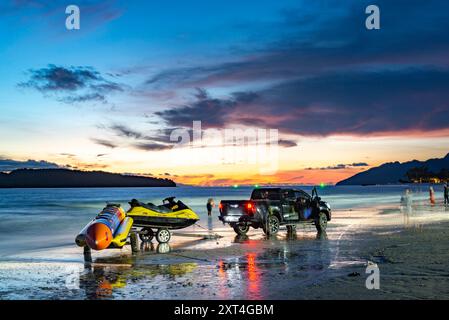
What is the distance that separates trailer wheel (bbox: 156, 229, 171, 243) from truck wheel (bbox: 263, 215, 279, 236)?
4246 millimetres

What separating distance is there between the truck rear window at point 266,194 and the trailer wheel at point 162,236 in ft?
18.0

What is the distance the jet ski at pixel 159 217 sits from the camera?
18.7 m

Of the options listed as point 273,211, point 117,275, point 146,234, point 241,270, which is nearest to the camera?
point 117,275

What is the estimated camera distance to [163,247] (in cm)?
1798

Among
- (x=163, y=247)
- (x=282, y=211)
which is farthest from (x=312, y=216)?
(x=163, y=247)

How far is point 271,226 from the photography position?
856 inches

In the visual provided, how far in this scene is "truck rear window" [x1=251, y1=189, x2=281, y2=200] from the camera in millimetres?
22867

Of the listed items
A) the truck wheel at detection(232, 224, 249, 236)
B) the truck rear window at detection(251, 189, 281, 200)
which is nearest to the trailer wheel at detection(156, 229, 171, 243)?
the truck wheel at detection(232, 224, 249, 236)

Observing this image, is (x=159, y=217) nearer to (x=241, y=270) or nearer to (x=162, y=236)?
(x=162, y=236)

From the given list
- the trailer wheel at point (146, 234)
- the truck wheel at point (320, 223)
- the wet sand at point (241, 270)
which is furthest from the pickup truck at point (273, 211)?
the trailer wheel at point (146, 234)

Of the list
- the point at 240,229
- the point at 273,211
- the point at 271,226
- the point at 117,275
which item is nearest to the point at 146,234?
the point at 240,229

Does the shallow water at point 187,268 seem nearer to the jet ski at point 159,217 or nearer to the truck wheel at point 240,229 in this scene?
the jet ski at point 159,217

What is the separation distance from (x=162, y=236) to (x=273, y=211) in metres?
5.24

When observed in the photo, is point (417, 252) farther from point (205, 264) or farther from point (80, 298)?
point (80, 298)
